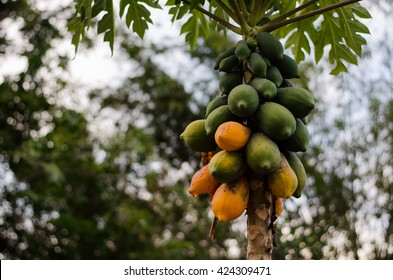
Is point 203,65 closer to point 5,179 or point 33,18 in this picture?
point 33,18

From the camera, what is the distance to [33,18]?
6.99 metres

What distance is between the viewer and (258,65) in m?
1.71

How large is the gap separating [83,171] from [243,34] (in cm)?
690

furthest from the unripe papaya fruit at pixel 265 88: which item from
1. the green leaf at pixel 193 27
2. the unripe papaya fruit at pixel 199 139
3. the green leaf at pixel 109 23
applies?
the green leaf at pixel 193 27

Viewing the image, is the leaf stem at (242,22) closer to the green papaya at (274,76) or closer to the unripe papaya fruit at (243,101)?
the green papaya at (274,76)

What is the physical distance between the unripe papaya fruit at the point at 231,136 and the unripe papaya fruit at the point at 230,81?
0.22 meters

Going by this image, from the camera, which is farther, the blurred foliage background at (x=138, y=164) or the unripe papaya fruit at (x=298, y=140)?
the blurred foliage background at (x=138, y=164)

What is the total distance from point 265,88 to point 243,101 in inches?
4.4

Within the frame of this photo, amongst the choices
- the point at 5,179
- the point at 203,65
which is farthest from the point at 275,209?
the point at 203,65

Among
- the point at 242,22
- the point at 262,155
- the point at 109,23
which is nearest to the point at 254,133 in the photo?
the point at 262,155

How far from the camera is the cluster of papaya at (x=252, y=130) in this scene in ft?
5.11

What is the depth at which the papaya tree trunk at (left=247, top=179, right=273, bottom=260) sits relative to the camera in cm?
155

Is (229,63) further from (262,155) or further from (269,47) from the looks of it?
(262,155)

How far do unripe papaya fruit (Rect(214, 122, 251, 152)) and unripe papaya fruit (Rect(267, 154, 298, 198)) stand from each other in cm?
13
